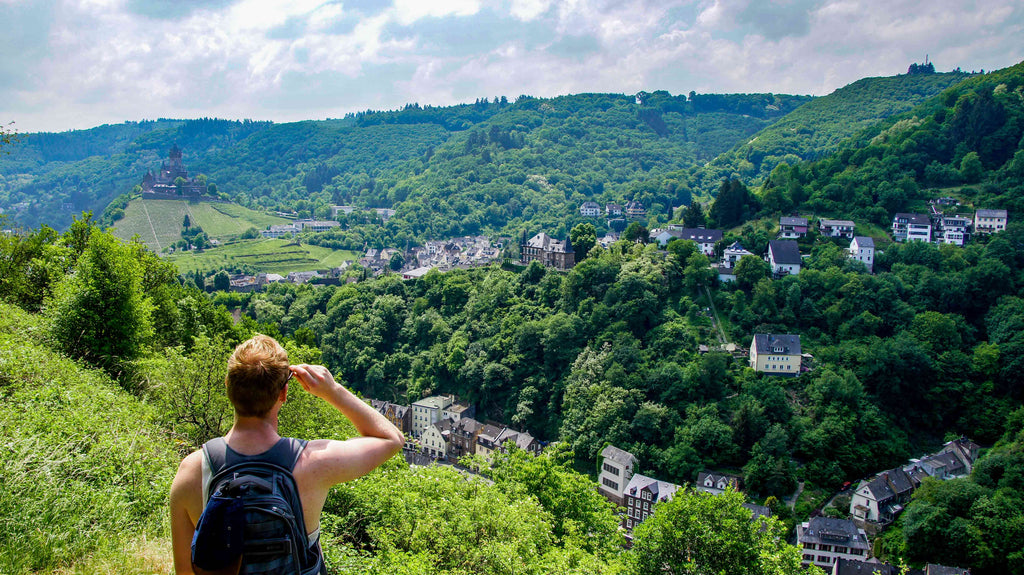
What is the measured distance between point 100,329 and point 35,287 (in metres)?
4.95

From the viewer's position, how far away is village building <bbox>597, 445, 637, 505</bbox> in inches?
1276

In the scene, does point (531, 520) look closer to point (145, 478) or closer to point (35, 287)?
point (145, 478)

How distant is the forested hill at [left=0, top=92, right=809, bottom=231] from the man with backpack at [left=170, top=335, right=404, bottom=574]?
9781cm

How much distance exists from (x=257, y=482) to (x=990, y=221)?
59590 millimetres

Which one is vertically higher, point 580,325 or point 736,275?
point 736,275

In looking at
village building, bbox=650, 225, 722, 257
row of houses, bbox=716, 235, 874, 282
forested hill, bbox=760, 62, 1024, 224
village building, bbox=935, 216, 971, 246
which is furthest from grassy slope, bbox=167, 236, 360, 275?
village building, bbox=935, 216, 971, 246

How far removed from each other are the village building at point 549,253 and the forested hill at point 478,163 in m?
46.5

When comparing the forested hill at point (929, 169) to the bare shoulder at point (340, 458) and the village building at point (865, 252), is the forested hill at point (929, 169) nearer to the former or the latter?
the village building at point (865, 252)

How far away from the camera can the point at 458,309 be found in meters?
54.1

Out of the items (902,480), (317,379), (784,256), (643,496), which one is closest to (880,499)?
(902,480)

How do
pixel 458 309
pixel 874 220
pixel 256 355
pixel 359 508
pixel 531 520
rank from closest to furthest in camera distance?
pixel 256 355, pixel 359 508, pixel 531 520, pixel 874 220, pixel 458 309

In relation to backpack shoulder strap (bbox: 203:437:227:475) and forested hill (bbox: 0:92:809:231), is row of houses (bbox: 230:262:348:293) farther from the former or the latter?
backpack shoulder strap (bbox: 203:437:227:475)

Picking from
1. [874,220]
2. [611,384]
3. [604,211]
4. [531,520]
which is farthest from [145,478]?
[604,211]

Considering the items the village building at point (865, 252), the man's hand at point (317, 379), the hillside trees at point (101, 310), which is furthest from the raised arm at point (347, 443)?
the village building at point (865, 252)
